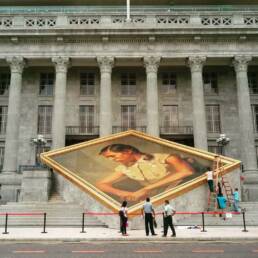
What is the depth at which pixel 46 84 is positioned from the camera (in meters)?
34.5

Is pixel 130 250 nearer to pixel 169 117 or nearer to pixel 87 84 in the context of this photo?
pixel 169 117

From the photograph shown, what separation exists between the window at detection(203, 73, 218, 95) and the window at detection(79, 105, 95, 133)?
1138 cm

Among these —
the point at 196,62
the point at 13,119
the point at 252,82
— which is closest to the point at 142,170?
the point at 196,62

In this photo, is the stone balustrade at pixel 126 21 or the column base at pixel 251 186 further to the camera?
the stone balustrade at pixel 126 21

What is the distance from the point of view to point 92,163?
76.3ft

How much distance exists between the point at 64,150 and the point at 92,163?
8.75 ft

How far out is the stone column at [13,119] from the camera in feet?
94.1

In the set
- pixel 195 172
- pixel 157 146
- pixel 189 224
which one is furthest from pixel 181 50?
pixel 189 224

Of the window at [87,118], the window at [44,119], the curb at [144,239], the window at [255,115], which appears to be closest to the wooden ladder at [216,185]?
the curb at [144,239]

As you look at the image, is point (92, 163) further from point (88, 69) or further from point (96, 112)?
point (88, 69)

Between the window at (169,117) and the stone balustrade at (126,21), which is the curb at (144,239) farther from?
the stone balustrade at (126,21)

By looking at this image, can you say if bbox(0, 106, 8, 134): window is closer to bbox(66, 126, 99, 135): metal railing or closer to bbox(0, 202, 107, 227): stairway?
bbox(66, 126, 99, 135): metal railing

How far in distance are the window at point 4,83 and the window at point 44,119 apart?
3814mm

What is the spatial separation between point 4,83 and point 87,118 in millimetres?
9021
